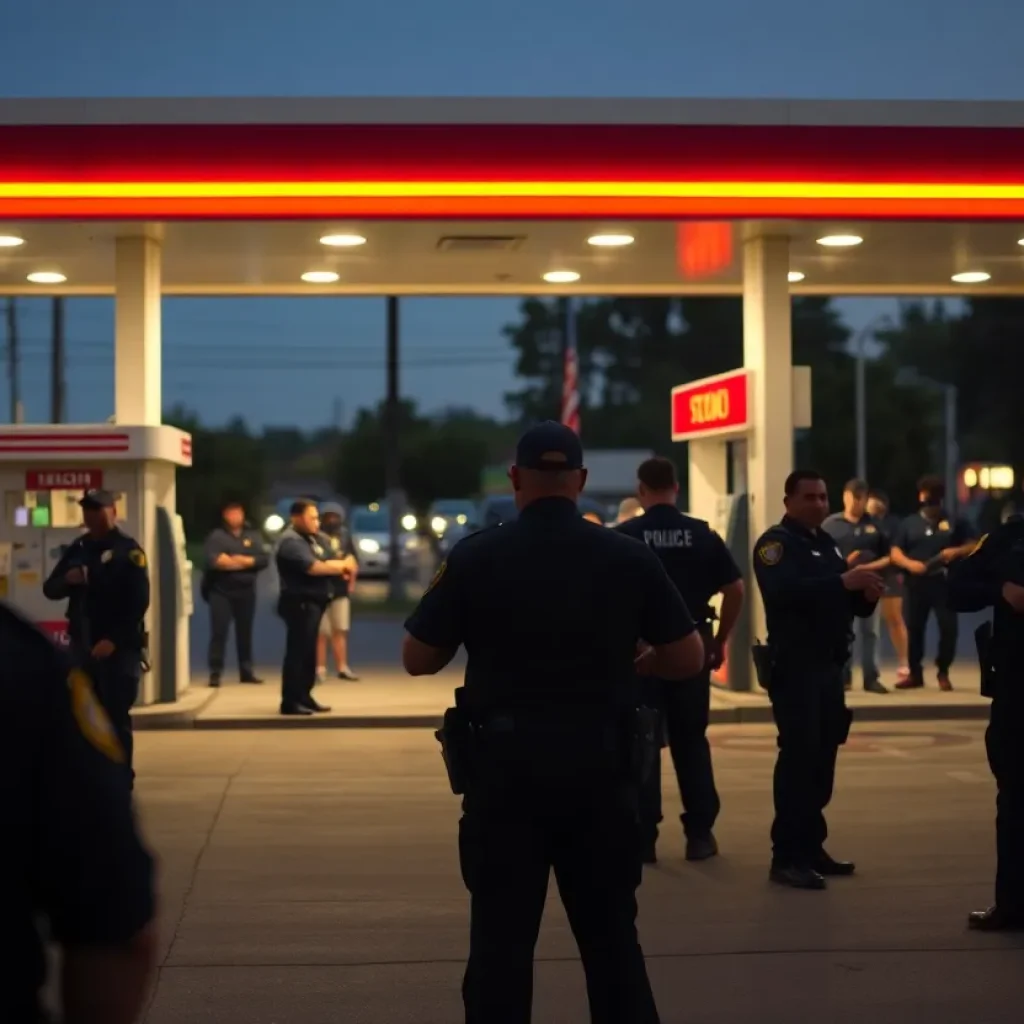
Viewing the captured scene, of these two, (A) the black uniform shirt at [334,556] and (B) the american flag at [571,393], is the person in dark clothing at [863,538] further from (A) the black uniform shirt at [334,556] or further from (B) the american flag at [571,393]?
(B) the american flag at [571,393]

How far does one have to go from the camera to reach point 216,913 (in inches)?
330

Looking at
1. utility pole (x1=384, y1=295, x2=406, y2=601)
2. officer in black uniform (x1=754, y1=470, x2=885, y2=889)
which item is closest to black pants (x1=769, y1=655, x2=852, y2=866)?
officer in black uniform (x1=754, y1=470, x2=885, y2=889)

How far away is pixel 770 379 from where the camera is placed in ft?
55.6

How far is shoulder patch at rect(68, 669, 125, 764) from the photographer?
7.88ft

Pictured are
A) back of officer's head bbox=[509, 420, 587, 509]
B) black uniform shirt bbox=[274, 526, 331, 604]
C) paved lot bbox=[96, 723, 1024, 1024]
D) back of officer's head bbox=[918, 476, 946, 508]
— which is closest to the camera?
back of officer's head bbox=[509, 420, 587, 509]

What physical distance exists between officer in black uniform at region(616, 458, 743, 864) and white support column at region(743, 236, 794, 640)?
731 centimetres

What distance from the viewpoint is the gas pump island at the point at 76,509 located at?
16.0 m

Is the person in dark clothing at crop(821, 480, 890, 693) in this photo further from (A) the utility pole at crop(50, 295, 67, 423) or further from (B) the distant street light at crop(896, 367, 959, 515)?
(B) the distant street light at crop(896, 367, 959, 515)

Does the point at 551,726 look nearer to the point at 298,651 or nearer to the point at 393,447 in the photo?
the point at 298,651

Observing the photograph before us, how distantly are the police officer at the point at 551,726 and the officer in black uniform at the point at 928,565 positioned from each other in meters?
12.7

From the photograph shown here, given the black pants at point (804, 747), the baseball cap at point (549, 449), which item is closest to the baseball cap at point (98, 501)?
the black pants at point (804, 747)

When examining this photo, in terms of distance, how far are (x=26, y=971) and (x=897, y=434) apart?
70704mm

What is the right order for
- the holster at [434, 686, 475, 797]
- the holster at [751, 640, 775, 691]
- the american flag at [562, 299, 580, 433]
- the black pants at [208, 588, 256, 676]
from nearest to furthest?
the holster at [434, 686, 475, 797]
the holster at [751, 640, 775, 691]
the black pants at [208, 588, 256, 676]
the american flag at [562, 299, 580, 433]

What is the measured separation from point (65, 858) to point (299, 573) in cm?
1395
